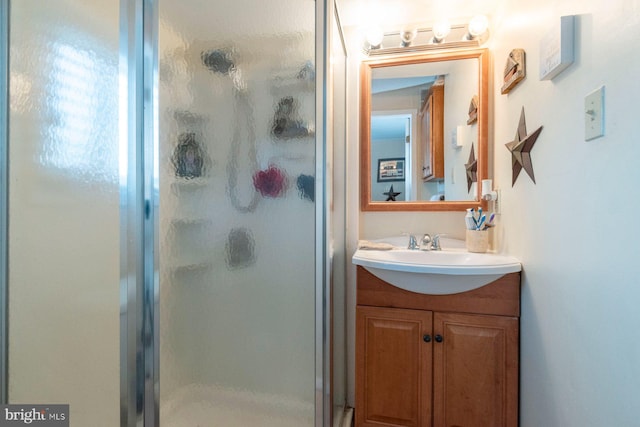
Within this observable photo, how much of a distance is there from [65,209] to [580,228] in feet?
4.44

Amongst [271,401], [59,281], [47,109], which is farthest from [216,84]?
[271,401]

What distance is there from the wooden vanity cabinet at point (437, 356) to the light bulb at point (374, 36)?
1176 mm

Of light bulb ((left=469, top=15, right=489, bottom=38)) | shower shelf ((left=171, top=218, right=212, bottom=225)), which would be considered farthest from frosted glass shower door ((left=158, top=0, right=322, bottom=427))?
light bulb ((left=469, top=15, right=489, bottom=38))

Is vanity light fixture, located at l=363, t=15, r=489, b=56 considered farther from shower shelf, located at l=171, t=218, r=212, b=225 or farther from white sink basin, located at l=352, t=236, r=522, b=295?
shower shelf, located at l=171, t=218, r=212, b=225

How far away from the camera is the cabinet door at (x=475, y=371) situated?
1.09 m

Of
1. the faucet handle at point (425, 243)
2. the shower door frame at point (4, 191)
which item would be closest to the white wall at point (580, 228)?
the faucet handle at point (425, 243)

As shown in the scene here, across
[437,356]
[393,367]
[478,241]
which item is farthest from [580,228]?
[393,367]

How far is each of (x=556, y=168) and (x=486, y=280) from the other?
17.8 inches

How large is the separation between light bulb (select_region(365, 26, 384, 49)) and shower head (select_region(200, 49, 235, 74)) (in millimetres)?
1073

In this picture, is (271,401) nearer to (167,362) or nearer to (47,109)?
(167,362)

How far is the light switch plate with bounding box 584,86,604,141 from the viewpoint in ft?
2.21

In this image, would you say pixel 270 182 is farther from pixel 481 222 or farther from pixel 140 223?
pixel 481 222

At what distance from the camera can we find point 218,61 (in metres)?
0.69

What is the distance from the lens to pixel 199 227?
2.16 feet
